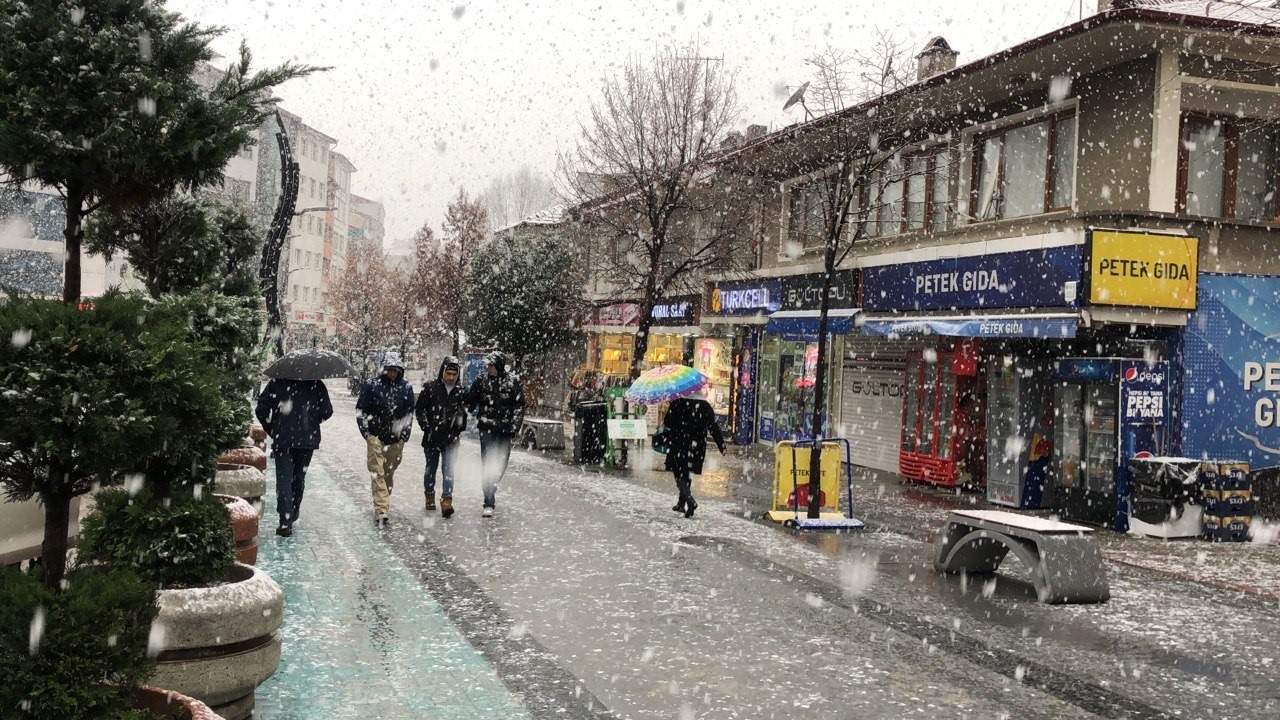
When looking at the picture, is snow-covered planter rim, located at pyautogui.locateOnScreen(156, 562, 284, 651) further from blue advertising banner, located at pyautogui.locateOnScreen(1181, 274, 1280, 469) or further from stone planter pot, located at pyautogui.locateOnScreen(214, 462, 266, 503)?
blue advertising banner, located at pyautogui.locateOnScreen(1181, 274, 1280, 469)

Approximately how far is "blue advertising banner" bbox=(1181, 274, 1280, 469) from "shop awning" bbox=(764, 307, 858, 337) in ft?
22.6

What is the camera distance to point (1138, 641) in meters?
7.74

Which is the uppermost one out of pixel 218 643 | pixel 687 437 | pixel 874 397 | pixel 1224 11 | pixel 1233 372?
pixel 1224 11

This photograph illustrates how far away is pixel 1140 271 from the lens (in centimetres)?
1421

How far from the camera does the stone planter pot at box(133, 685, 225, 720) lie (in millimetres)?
3670

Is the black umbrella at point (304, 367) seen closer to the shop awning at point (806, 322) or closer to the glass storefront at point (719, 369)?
the shop awning at point (806, 322)

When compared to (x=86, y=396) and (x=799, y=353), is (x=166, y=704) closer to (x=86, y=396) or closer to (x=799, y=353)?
(x=86, y=396)

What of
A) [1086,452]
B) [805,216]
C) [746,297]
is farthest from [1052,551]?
[746,297]

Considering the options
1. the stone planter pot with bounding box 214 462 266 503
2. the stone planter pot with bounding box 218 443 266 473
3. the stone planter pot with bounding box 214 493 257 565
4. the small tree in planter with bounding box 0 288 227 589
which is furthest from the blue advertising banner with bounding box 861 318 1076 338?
the small tree in planter with bounding box 0 288 227 589

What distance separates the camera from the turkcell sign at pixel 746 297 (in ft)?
80.1

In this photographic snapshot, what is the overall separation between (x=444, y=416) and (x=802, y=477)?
4.52 meters

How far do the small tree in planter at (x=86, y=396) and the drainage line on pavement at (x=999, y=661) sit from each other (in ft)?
16.6

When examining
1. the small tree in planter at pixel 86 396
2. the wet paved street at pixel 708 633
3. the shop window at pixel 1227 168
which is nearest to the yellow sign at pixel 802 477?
the wet paved street at pixel 708 633

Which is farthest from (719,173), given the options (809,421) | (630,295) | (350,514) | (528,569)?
(528,569)
